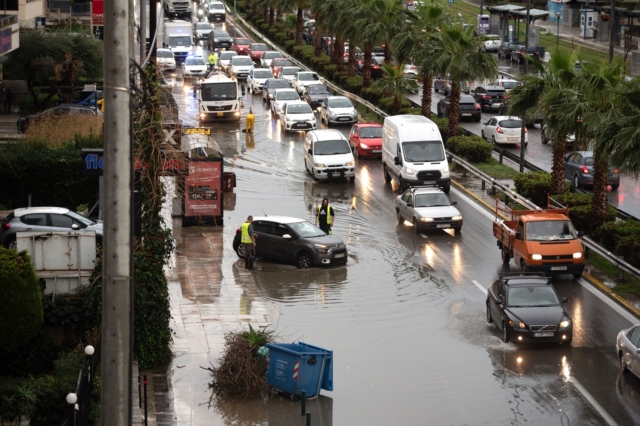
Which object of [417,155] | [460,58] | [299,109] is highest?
[460,58]

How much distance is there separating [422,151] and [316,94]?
20.9 meters

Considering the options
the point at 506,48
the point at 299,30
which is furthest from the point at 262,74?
the point at 506,48

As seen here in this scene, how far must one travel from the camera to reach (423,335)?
24.1 metres

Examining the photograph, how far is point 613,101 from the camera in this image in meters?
31.2

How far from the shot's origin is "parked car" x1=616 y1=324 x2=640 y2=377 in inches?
816

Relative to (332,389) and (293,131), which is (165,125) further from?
(293,131)

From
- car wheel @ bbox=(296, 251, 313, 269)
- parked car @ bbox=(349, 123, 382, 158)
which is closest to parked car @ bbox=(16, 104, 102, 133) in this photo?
parked car @ bbox=(349, 123, 382, 158)

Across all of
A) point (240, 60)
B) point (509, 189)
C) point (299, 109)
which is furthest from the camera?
point (240, 60)

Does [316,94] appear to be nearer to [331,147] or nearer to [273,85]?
[273,85]

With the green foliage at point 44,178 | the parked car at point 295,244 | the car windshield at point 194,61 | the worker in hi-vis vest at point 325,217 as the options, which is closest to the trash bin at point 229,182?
the green foliage at point 44,178

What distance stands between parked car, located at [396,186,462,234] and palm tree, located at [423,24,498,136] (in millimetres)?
11001

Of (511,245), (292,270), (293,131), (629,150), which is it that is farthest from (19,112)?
(629,150)

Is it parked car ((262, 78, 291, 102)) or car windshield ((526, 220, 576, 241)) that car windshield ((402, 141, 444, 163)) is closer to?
car windshield ((526, 220, 576, 241))

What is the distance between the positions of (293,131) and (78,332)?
3216cm
